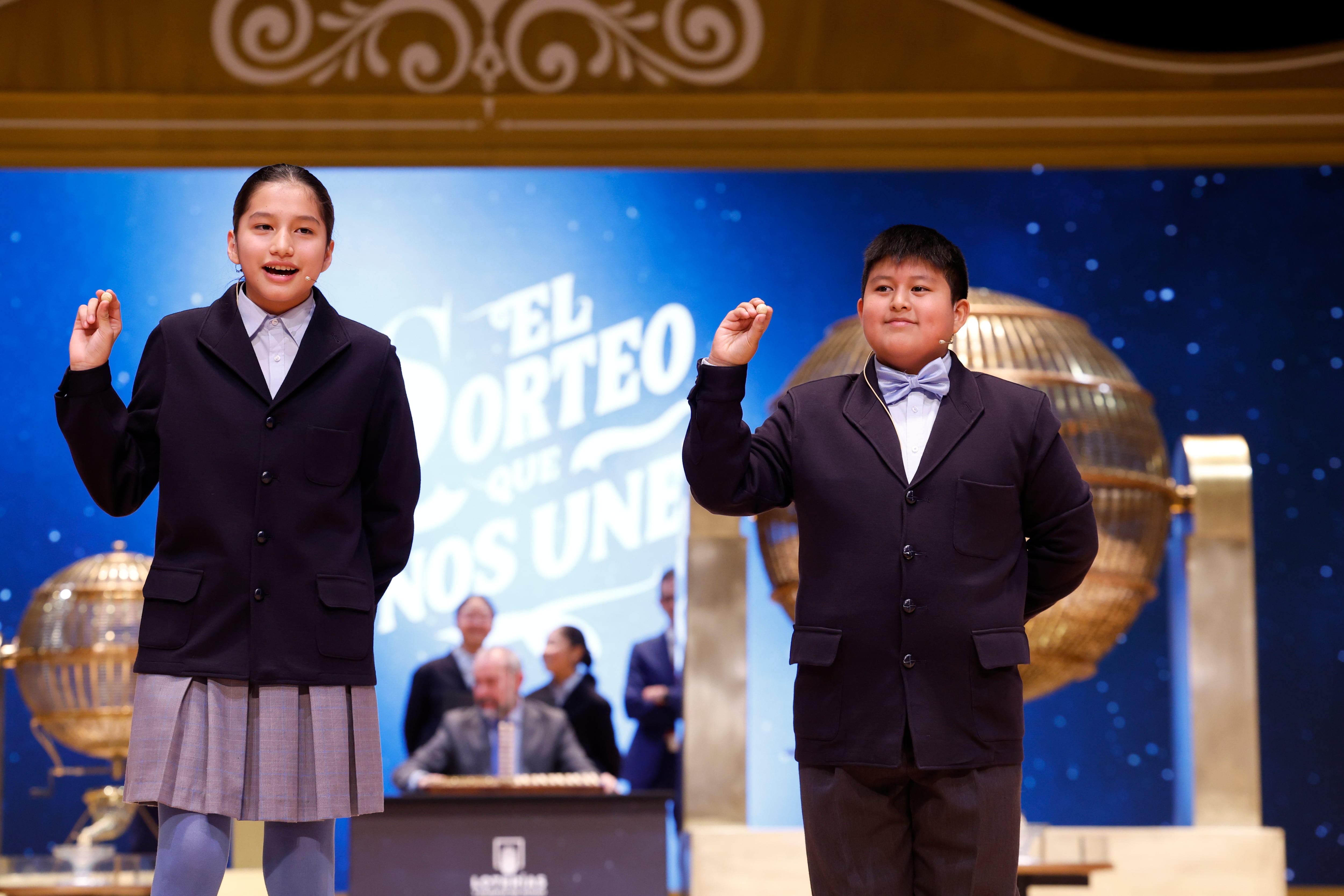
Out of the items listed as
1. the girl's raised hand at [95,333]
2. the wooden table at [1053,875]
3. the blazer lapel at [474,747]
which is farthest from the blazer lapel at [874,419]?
the blazer lapel at [474,747]

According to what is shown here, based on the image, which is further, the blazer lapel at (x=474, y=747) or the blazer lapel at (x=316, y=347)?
the blazer lapel at (x=474, y=747)

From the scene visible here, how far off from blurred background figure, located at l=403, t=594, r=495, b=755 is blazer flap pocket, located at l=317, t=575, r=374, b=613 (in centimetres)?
281

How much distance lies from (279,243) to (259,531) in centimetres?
39

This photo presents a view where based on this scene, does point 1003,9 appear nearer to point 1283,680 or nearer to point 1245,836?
point 1283,680

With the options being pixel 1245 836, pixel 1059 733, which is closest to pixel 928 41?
pixel 1059 733

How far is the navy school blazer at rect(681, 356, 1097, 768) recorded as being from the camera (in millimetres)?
1894

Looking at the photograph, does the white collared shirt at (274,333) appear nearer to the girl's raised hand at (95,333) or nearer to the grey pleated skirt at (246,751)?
the girl's raised hand at (95,333)

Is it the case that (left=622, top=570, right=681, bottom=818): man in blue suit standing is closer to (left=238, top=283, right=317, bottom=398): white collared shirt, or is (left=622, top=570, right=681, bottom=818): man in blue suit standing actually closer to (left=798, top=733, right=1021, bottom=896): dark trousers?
(left=798, top=733, right=1021, bottom=896): dark trousers

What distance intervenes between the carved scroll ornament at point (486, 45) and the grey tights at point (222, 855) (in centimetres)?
383

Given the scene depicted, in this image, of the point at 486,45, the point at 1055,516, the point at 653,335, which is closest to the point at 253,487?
the point at 1055,516

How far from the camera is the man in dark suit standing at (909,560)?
6.20ft

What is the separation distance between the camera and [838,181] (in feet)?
17.3

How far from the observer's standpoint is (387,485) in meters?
1.99

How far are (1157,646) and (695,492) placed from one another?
366cm
